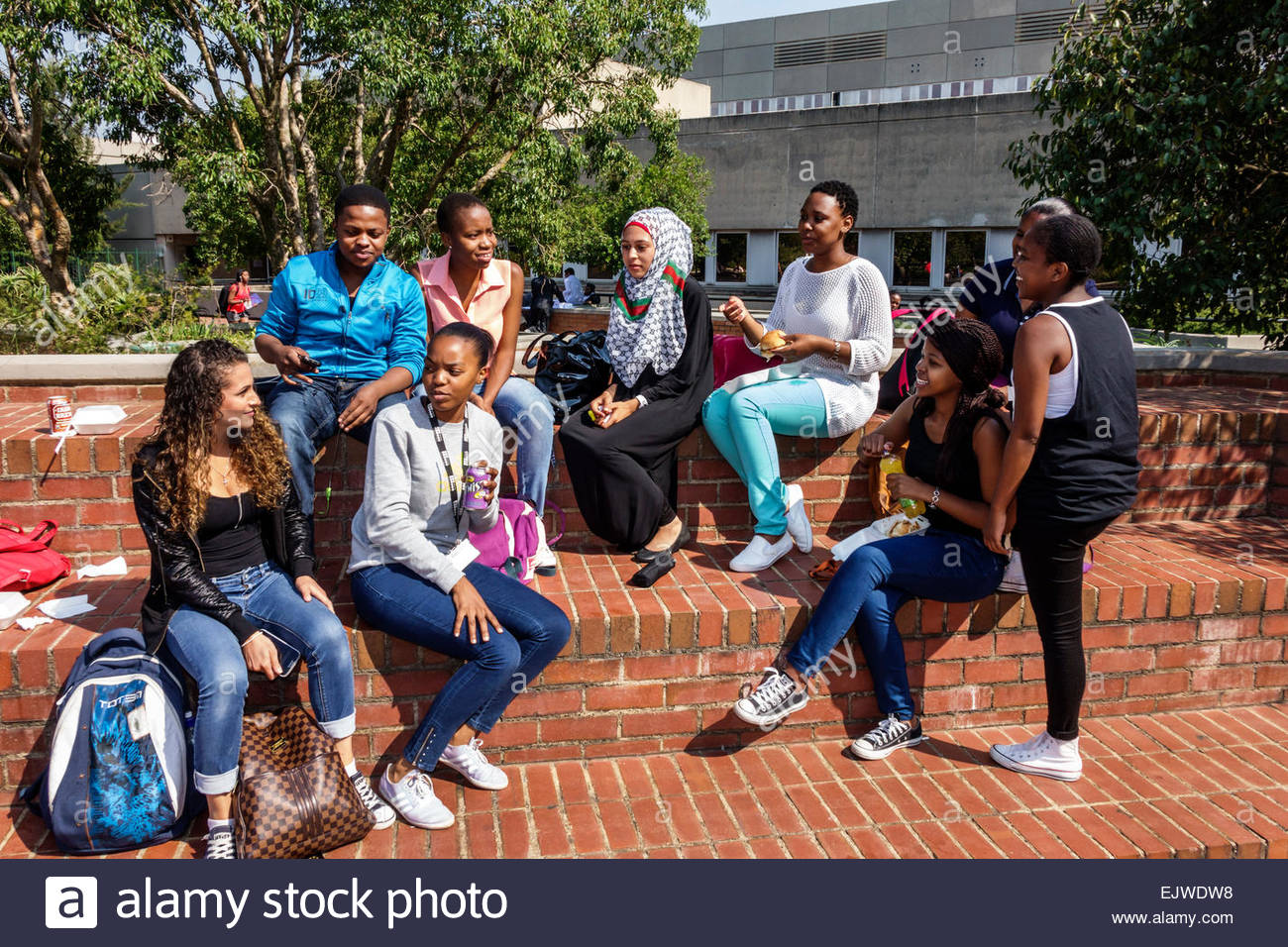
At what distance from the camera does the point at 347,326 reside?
3.93 metres

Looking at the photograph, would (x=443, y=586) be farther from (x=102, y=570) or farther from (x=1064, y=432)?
(x=1064, y=432)

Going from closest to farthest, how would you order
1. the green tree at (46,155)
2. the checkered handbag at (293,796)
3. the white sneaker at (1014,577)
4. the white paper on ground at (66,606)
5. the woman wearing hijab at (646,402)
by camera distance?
the checkered handbag at (293,796) → the white paper on ground at (66,606) → the white sneaker at (1014,577) → the woman wearing hijab at (646,402) → the green tree at (46,155)

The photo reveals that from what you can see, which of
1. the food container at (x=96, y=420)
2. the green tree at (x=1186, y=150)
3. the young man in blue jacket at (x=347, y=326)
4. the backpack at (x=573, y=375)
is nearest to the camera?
the young man in blue jacket at (x=347, y=326)

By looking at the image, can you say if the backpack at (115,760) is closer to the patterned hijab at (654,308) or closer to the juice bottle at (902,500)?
the patterned hijab at (654,308)

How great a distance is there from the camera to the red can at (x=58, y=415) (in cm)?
391

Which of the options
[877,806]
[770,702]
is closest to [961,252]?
[770,702]

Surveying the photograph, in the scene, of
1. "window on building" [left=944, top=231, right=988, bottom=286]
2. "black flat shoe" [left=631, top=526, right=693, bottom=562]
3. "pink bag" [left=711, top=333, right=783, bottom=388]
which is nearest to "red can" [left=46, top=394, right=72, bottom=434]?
"black flat shoe" [left=631, top=526, right=693, bottom=562]

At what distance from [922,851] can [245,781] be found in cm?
207

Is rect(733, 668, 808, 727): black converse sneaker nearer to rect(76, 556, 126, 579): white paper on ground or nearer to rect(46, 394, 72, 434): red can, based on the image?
rect(76, 556, 126, 579): white paper on ground

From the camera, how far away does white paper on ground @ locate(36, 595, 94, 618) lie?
3.38 m

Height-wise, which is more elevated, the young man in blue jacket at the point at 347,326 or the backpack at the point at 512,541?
the young man in blue jacket at the point at 347,326

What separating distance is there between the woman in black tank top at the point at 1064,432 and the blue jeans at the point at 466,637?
1615 mm

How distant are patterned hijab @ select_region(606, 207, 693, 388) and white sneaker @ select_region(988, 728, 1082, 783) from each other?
81.2 inches

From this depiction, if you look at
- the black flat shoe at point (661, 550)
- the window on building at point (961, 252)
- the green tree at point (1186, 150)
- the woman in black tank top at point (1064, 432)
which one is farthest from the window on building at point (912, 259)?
the woman in black tank top at point (1064, 432)
